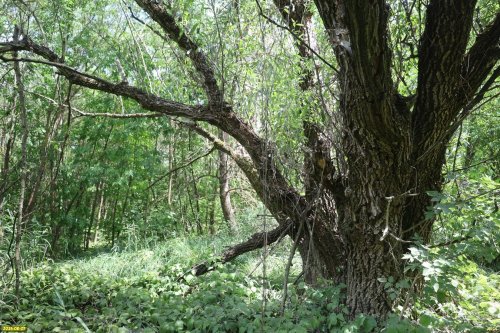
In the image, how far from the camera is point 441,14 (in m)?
2.37

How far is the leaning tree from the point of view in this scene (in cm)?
Answer: 232

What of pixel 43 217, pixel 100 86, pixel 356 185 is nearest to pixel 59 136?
pixel 43 217

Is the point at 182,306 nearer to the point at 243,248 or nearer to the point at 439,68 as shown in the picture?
the point at 243,248

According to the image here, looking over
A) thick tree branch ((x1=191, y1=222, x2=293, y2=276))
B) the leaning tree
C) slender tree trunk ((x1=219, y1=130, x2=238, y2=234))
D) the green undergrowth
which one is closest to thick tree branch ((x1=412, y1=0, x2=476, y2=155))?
the leaning tree

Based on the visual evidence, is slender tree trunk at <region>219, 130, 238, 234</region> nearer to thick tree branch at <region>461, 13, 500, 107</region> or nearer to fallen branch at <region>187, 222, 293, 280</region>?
fallen branch at <region>187, 222, 293, 280</region>

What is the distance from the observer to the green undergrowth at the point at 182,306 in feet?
8.78

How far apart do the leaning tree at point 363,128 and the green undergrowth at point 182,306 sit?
29cm

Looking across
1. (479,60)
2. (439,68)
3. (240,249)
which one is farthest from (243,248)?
(479,60)

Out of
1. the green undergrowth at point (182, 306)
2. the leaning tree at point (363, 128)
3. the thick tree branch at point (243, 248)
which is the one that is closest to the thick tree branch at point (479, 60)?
the leaning tree at point (363, 128)

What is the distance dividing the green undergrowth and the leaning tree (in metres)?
0.29

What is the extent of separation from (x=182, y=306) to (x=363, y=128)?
1978 millimetres

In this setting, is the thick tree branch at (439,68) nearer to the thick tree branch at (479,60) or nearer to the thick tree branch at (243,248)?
the thick tree branch at (479,60)

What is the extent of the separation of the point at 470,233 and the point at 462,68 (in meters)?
1.03

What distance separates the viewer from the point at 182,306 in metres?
3.22
